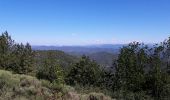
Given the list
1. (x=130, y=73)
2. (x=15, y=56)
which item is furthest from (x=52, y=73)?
(x=15, y=56)

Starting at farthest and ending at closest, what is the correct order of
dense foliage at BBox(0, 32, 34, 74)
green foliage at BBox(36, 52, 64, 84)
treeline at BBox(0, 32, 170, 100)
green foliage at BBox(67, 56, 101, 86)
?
dense foliage at BBox(0, 32, 34, 74) < green foliage at BBox(67, 56, 101, 86) < treeline at BBox(0, 32, 170, 100) < green foliage at BBox(36, 52, 64, 84)

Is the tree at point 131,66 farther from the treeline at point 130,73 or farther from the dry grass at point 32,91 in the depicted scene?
the dry grass at point 32,91

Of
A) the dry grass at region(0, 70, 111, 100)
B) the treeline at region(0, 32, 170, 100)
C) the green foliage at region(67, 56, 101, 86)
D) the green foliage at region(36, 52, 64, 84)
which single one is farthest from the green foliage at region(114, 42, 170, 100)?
the dry grass at region(0, 70, 111, 100)

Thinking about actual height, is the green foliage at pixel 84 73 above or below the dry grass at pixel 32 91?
below

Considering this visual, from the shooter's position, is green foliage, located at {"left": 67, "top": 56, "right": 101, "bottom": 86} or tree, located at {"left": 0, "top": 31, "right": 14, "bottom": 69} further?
tree, located at {"left": 0, "top": 31, "right": 14, "bottom": 69}

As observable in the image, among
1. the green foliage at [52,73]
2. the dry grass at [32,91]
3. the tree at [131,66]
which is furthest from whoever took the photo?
the tree at [131,66]

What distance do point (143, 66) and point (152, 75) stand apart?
108 inches

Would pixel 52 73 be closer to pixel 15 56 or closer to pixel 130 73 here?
pixel 130 73

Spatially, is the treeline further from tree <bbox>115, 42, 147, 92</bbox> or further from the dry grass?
the dry grass

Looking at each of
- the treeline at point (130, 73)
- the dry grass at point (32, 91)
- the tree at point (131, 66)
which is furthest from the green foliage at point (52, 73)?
the tree at point (131, 66)

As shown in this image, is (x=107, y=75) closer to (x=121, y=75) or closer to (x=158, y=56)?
(x=121, y=75)

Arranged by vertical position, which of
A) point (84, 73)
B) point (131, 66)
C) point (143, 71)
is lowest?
point (84, 73)

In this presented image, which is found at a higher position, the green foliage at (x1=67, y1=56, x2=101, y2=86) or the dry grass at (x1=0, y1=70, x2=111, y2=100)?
the dry grass at (x1=0, y1=70, x2=111, y2=100)

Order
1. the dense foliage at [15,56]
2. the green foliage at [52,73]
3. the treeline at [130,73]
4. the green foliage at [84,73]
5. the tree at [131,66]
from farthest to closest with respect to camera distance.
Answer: the dense foliage at [15,56]
the green foliage at [84,73]
the tree at [131,66]
the treeline at [130,73]
the green foliage at [52,73]
